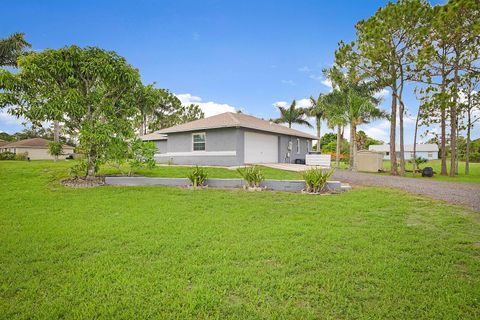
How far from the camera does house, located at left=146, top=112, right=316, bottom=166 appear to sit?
1744 cm

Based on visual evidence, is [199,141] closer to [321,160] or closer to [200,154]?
[200,154]

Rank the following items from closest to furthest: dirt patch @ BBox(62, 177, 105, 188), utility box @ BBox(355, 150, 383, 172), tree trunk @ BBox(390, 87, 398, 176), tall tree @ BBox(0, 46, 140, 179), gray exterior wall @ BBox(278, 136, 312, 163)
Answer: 1. tall tree @ BBox(0, 46, 140, 179)
2. dirt patch @ BBox(62, 177, 105, 188)
3. tree trunk @ BBox(390, 87, 398, 176)
4. utility box @ BBox(355, 150, 383, 172)
5. gray exterior wall @ BBox(278, 136, 312, 163)

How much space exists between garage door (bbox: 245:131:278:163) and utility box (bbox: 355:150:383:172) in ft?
23.6

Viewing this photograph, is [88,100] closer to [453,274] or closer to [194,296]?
[194,296]

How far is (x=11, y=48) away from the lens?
21.0 m

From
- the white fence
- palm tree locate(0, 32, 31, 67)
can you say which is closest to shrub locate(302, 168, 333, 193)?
the white fence

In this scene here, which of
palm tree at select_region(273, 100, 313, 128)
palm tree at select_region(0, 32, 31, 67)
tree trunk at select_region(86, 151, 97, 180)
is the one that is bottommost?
tree trunk at select_region(86, 151, 97, 180)

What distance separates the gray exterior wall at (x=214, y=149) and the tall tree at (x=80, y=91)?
6489 mm

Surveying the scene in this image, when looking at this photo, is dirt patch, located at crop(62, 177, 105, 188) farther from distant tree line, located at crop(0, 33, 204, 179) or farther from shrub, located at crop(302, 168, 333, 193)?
shrub, located at crop(302, 168, 333, 193)

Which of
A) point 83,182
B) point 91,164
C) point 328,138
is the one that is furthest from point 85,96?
point 328,138

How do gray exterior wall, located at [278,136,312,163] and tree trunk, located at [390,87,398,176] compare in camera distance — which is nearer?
tree trunk, located at [390,87,398,176]

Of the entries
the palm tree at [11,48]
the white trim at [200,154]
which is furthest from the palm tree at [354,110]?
the palm tree at [11,48]

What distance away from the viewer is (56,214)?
6180mm

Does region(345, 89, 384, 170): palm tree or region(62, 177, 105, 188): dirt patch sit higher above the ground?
region(345, 89, 384, 170): palm tree
